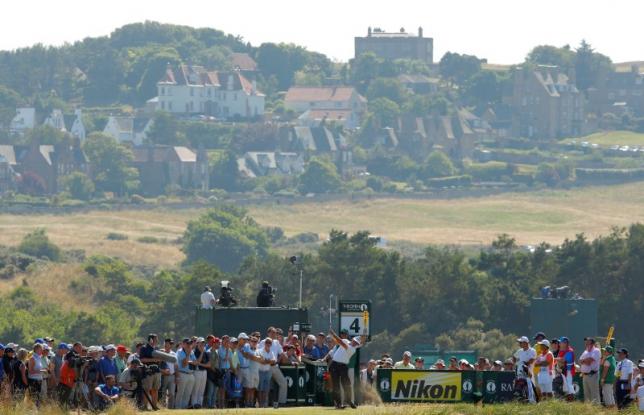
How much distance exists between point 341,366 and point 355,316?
345 cm

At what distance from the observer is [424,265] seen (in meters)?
116

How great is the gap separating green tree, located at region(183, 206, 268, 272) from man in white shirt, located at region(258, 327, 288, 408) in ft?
424

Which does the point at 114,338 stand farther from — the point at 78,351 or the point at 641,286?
the point at 78,351

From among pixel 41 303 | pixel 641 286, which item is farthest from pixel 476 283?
pixel 41 303

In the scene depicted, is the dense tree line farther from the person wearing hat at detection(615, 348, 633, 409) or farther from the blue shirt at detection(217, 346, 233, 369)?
the blue shirt at detection(217, 346, 233, 369)

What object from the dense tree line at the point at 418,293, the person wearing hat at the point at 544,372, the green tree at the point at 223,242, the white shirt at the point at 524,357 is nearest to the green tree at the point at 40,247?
the green tree at the point at 223,242

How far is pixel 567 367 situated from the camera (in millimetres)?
40281

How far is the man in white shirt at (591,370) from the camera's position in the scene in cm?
4016

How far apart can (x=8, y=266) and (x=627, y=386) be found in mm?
101983

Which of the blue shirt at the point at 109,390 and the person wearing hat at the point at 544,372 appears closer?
the blue shirt at the point at 109,390

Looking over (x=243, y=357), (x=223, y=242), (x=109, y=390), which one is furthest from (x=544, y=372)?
(x=223, y=242)

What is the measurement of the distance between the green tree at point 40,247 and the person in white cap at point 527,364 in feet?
409

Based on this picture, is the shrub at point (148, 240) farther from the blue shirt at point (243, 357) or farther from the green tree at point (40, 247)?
the blue shirt at point (243, 357)


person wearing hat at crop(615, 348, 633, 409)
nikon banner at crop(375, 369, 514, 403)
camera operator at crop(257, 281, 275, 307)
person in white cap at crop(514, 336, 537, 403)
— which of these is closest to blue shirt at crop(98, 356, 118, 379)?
nikon banner at crop(375, 369, 514, 403)
